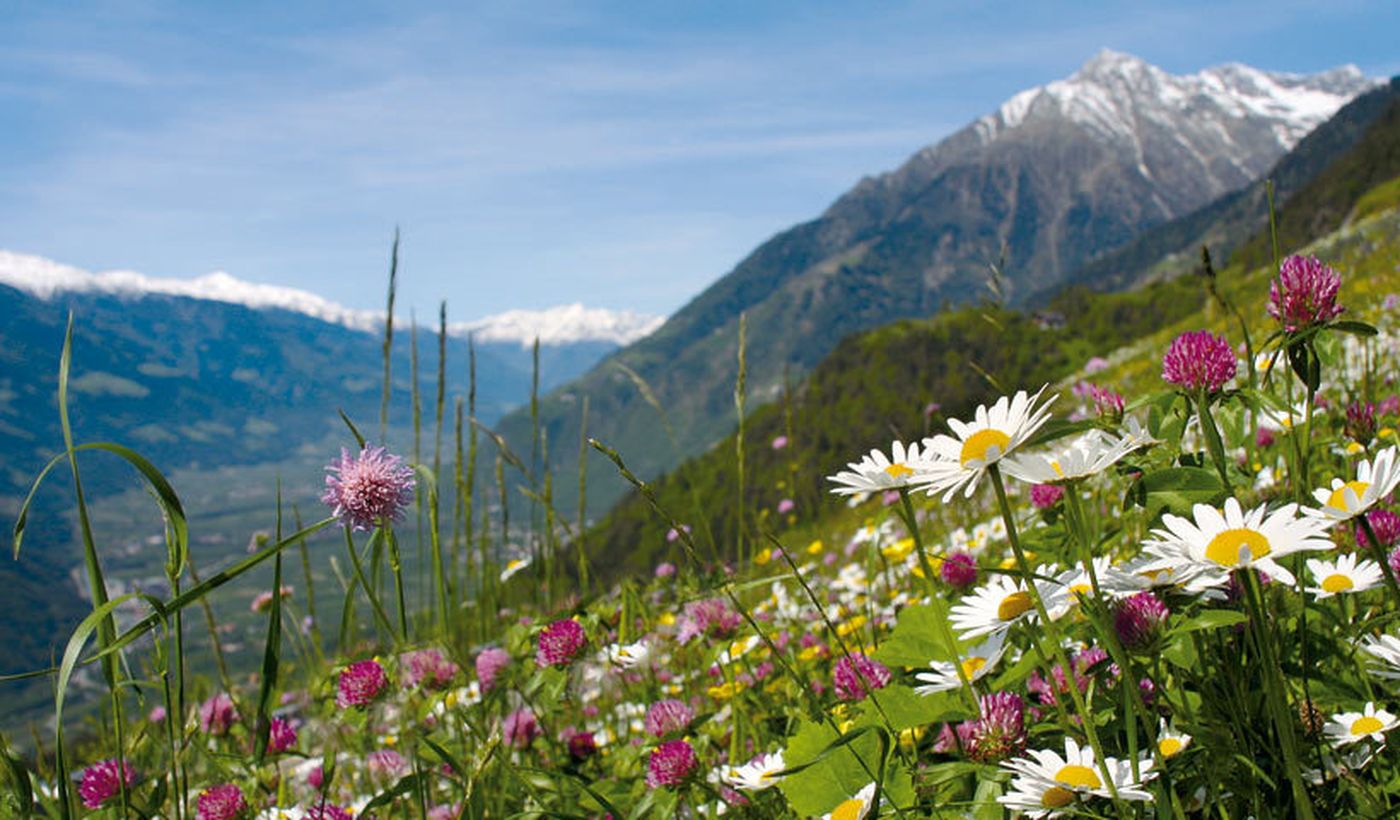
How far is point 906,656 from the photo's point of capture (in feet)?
5.50

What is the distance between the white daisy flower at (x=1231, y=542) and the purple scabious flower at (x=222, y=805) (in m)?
2.17

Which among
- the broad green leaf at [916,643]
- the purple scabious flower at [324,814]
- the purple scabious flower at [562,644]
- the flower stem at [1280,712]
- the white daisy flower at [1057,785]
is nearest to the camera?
the flower stem at [1280,712]

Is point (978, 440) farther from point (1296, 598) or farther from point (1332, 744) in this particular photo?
point (1296, 598)

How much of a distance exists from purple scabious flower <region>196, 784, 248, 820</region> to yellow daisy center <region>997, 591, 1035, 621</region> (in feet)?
6.31

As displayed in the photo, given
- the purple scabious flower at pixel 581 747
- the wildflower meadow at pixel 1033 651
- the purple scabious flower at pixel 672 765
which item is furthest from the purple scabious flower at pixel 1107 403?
the purple scabious flower at pixel 581 747

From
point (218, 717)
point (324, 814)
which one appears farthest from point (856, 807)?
point (218, 717)

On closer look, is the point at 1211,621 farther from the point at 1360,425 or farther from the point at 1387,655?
the point at 1360,425

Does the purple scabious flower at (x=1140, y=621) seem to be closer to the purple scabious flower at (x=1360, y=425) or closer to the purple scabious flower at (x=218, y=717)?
the purple scabious flower at (x=1360, y=425)

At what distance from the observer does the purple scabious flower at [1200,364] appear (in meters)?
1.53

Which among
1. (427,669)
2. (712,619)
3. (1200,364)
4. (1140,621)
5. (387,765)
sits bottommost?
(387,765)

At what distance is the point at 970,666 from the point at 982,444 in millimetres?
748

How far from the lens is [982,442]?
1177mm

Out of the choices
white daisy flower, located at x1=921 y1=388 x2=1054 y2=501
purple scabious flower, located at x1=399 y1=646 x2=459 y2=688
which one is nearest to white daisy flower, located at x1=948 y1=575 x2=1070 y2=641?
white daisy flower, located at x1=921 y1=388 x2=1054 y2=501

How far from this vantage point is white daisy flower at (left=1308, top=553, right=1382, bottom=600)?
4.99 feet
